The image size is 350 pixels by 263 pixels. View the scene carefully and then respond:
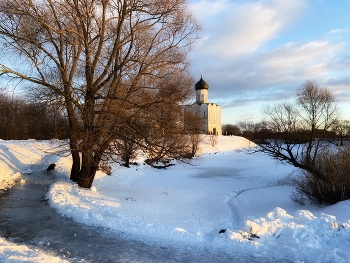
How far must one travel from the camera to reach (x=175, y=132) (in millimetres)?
13914

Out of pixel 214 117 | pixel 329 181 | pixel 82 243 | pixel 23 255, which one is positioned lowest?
pixel 82 243

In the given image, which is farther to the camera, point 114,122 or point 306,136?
point 306,136

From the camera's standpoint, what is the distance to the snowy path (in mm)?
6289

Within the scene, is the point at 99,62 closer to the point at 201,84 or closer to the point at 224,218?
the point at 224,218

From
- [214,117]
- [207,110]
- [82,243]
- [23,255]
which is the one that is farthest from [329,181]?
[214,117]

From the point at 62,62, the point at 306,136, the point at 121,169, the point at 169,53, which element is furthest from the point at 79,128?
the point at 306,136

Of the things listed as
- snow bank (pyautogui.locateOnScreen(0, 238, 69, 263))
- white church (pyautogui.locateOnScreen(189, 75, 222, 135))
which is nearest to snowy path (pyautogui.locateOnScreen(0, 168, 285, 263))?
snow bank (pyautogui.locateOnScreen(0, 238, 69, 263))

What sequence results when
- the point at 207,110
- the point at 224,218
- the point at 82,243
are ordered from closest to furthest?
1. the point at 82,243
2. the point at 224,218
3. the point at 207,110

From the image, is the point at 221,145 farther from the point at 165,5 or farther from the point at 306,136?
the point at 165,5

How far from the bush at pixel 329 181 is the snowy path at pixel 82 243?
5.98m

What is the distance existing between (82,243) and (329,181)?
8319 millimetres

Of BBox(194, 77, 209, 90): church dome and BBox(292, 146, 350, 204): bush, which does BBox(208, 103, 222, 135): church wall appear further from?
BBox(292, 146, 350, 204): bush

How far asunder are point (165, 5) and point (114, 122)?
205 inches

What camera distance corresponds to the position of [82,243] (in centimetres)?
710
